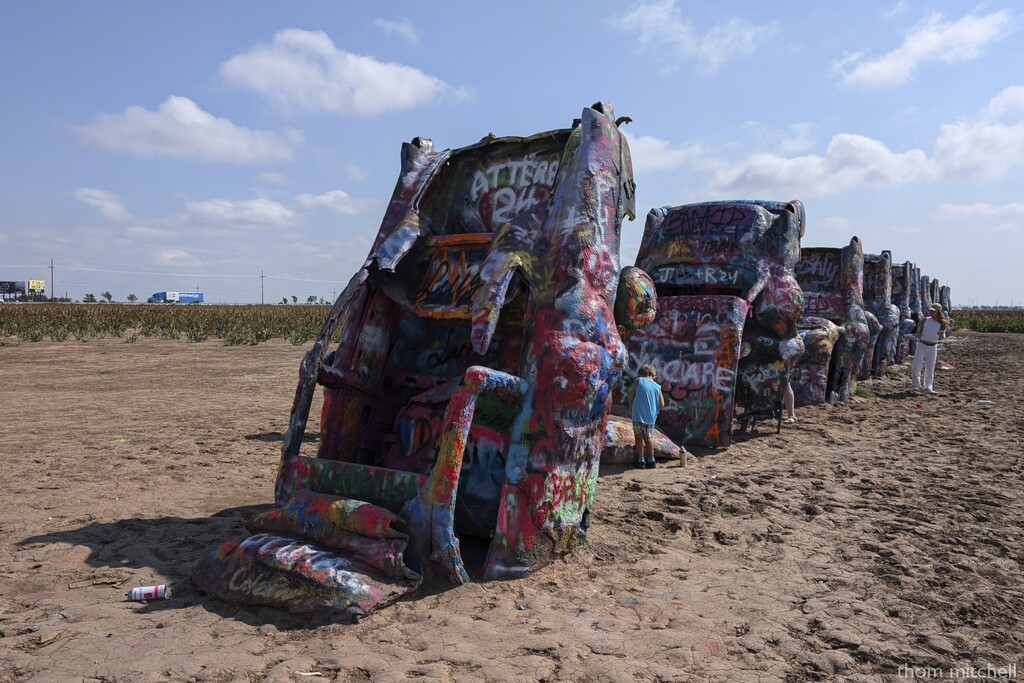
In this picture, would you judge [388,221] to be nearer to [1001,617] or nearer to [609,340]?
[609,340]

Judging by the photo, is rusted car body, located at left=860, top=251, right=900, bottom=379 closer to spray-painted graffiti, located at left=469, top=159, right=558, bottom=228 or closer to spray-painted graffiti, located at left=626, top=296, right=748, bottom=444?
spray-painted graffiti, located at left=626, top=296, right=748, bottom=444

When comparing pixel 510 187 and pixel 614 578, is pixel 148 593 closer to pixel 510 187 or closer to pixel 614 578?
pixel 614 578

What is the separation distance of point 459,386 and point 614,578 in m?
1.47

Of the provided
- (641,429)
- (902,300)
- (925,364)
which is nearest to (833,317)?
(925,364)

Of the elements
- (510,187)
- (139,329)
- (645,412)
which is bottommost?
(645,412)

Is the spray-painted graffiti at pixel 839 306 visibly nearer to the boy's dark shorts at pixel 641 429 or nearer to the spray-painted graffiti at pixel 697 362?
the spray-painted graffiti at pixel 697 362

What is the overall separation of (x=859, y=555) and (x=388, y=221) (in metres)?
3.98

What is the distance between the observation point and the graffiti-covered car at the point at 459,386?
3869mm

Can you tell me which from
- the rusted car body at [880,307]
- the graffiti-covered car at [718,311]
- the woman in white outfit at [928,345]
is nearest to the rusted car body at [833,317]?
the woman in white outfit at [928,345]

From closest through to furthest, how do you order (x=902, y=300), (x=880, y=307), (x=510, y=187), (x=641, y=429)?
(x=510, y=187) → (x=641, y=429) → (x=880, y=307) → (x=902, y=300)

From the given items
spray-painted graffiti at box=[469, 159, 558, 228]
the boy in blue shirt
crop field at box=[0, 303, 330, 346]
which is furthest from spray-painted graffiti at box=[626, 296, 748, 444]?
crop field at box=[0, 303, 330, 346]

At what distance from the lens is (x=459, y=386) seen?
13.2 feet

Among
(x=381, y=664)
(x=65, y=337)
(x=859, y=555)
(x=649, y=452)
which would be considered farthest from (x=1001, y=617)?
(x=65, y=337)

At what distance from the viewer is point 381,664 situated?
318 centimetres
